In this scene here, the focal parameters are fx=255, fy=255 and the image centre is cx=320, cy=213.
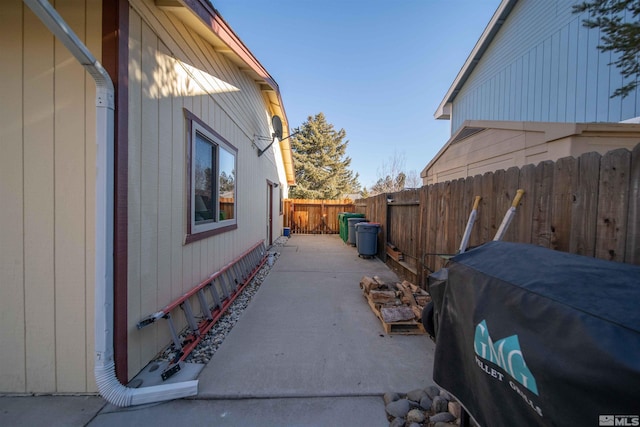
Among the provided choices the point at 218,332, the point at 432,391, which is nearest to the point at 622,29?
the point at 432,391

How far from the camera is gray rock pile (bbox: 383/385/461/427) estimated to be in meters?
1.89

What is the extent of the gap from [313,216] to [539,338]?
13.6 m

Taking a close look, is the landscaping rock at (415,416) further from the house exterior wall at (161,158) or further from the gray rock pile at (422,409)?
the house exterior wall at (161,158)

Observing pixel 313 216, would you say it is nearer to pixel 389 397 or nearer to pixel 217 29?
pixel 217 29

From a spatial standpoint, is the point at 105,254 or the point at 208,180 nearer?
the point at 105,254

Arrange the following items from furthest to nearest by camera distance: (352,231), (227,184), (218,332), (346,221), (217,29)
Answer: (346,221) < (352,231) < (227,184) < (217,29) < (218,332)

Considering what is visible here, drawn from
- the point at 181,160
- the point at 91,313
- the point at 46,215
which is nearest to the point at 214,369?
the point at 91,313

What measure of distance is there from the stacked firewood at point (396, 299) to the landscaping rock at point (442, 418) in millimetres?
1320

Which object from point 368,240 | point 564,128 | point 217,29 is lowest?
point 368,240

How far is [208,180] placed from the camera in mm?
3842

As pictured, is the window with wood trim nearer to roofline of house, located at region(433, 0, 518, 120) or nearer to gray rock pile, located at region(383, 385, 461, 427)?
gray rock pile, located at region(383, 385, 461, 427)

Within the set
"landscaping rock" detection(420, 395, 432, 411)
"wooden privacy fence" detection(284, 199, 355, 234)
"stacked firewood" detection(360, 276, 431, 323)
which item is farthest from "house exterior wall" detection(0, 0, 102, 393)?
"wooden privacy fence" detection(284, 199, 355, 234)

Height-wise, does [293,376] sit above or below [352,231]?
below

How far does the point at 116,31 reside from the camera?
2.06 meters
